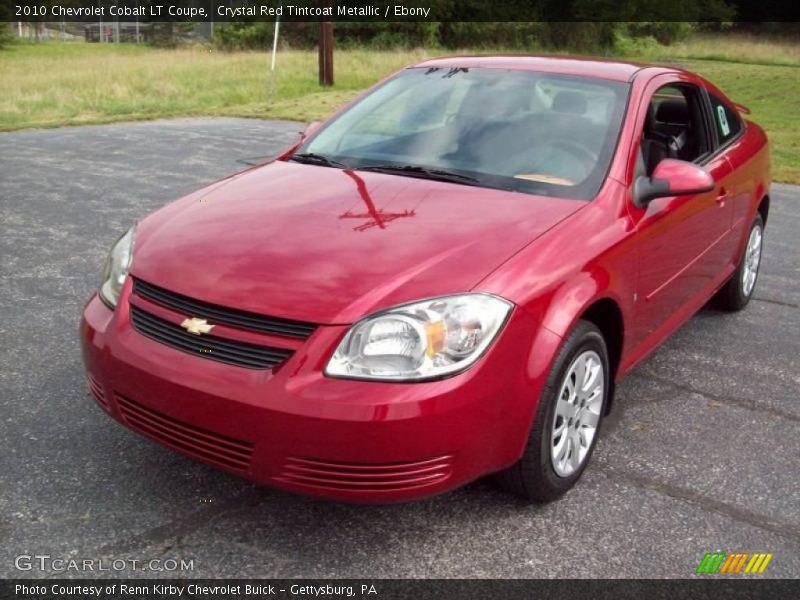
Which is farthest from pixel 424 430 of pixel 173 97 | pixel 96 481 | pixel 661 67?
pixel 173 97

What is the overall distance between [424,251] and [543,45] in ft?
165

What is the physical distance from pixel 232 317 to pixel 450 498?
3.52 feet

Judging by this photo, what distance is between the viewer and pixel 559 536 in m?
3.04

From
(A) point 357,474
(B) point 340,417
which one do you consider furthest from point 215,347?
(A) point 357,474

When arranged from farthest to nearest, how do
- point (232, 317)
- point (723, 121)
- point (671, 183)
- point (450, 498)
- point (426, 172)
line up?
1. point (723, 121)
2. point (426, 172)
3. point (671, 183)
4. point (450, 498)
5. point (232, 317)

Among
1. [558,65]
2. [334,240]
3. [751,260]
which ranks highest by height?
[558,65]

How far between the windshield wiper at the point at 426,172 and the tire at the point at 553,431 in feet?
2.85

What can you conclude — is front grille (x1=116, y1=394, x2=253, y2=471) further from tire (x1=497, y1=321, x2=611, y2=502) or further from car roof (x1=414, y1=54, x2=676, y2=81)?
car roof (x1=414, y1=54, x2=676, y2=81)

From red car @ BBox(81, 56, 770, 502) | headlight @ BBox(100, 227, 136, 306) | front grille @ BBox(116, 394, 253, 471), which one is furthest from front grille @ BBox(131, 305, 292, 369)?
headlight @ BBox(100, 227, 136, 306)

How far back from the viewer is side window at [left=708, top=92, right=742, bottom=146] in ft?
16.3

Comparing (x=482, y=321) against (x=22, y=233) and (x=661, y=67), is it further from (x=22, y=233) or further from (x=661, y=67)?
(x=22, y=233)

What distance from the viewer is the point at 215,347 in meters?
2.79

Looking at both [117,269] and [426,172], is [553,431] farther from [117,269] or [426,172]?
[117,269]

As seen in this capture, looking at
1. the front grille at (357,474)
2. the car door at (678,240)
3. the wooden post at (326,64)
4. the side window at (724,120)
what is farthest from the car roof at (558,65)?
the wooden post at (326,64)
